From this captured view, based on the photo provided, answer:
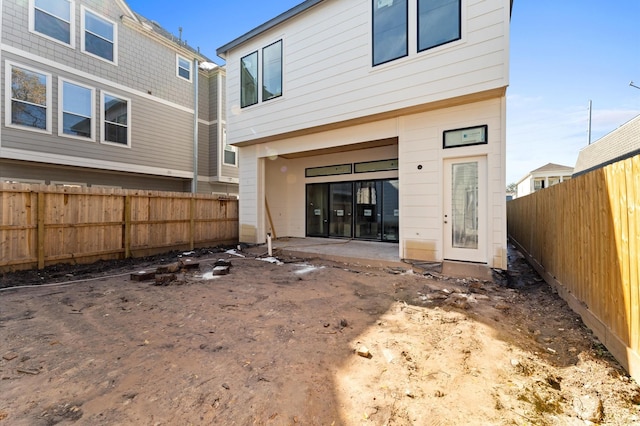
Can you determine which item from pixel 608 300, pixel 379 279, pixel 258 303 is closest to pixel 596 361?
pixel 608 300

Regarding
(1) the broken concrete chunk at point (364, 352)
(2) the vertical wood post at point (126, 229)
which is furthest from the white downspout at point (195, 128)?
(1) the broken concrete chunk at point (364, 352)

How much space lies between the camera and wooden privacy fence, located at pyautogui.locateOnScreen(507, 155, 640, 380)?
2.42 m

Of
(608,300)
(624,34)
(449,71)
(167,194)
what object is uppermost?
(624,34)

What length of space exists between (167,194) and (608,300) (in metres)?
9.33

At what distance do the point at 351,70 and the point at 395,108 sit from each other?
5.29 feet

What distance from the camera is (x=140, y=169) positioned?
12.1 metres

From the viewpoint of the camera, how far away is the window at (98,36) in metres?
10.5

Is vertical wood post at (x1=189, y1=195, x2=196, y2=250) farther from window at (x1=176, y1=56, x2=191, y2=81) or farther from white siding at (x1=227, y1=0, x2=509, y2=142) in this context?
window at (x1=176, y1=56, x2=191, y2=81)

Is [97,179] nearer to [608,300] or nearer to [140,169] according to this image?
[140,169]

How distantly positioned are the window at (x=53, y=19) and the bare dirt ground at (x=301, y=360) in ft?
31.8

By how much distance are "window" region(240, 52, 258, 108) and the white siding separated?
193mm

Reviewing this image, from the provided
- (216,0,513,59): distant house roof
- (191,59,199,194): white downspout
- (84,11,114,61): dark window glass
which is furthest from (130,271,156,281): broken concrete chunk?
(84,11,114,61): dark window glass

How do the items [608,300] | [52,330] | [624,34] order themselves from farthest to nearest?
1. [624,34]
2. [52,330]
3. [608,300]

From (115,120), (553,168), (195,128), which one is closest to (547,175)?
(553,168)
